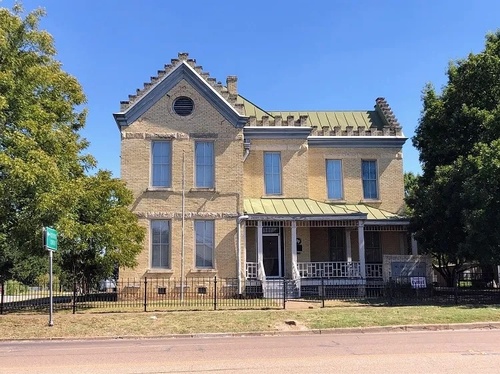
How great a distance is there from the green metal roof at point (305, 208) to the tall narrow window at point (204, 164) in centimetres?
213

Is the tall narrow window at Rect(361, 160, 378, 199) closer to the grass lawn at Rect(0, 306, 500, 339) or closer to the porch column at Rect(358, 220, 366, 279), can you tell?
the porch column at Rect(358, 220, 366, 279)

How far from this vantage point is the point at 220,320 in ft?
52.1

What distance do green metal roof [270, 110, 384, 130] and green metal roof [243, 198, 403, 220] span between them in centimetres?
500

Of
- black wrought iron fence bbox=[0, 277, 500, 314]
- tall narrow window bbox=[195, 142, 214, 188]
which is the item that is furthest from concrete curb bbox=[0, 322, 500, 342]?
tall narrow window bbox=[195, 142, 214, 188]

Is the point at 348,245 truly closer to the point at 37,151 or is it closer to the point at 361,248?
the point at 361,248

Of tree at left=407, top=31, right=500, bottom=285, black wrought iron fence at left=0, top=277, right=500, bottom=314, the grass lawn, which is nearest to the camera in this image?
the grass lawn

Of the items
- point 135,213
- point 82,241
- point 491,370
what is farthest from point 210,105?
point 491,370

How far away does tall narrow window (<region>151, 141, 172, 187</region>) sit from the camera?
24.4 m

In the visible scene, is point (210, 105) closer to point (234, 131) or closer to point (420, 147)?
point (234, 131)

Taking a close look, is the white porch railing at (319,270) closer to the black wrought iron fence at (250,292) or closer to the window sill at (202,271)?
the black wrought iron fence at (250,292)

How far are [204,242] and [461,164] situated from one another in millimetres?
11525

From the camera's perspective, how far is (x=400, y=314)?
54.1 feet

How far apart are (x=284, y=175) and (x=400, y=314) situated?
437 inches

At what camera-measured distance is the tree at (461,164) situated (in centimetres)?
1938
